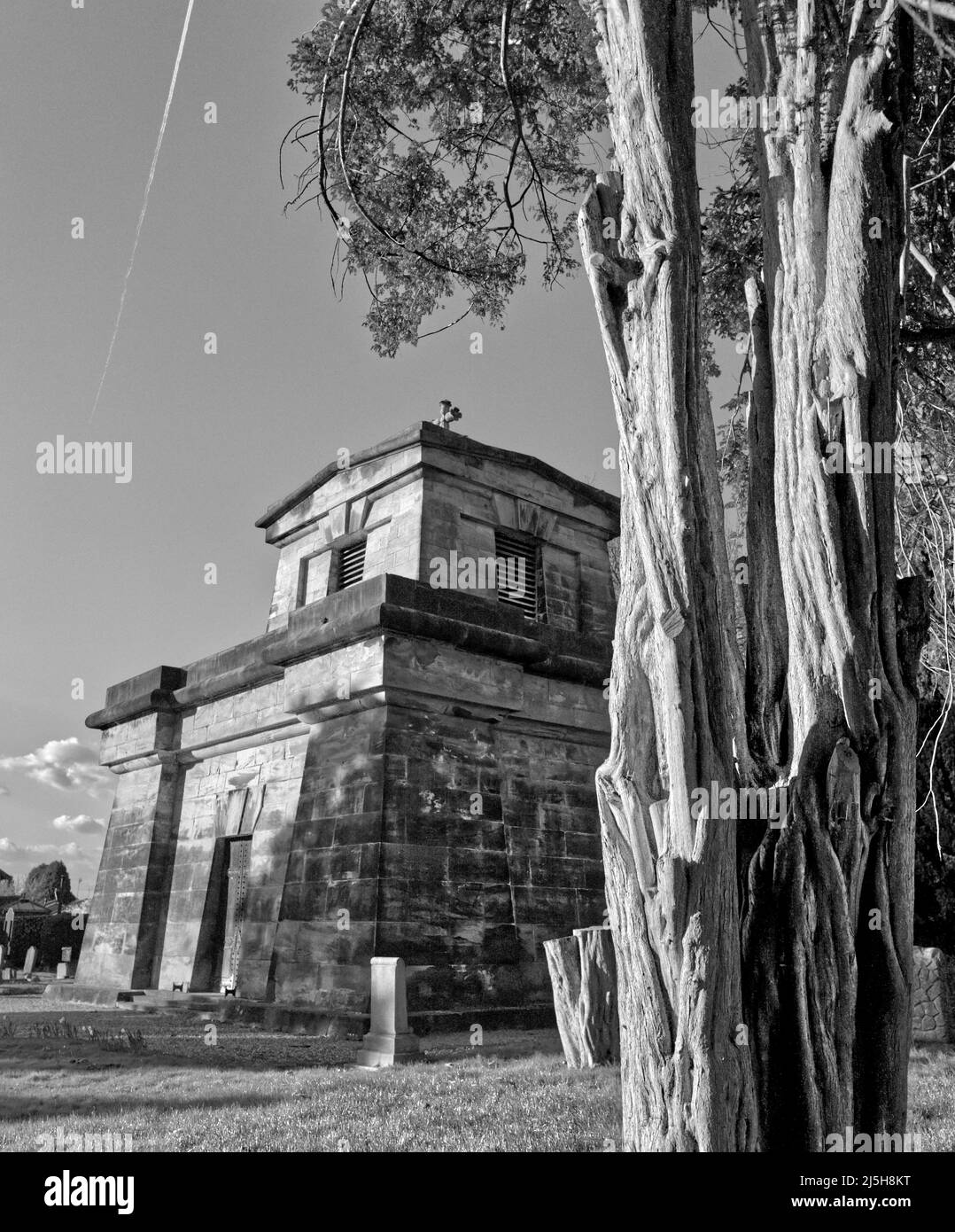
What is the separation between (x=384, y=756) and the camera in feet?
30.7

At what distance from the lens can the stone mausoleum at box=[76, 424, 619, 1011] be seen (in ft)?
30.2

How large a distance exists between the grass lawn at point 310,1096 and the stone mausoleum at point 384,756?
1.24m

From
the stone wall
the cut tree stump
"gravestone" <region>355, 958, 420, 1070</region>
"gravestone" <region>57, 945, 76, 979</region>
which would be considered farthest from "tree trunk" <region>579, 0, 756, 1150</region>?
"gravestone" <region>57, 945, 76, 979</region>

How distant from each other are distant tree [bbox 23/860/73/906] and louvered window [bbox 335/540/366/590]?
28.7 metres

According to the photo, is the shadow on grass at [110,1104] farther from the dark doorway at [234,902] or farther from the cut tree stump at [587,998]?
the dark doorway at [234,902]

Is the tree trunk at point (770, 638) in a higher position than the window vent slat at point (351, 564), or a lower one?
lower

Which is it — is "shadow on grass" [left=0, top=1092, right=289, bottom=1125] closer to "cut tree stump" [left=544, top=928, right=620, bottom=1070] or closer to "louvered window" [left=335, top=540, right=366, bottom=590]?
"cut tree stump" [left=544, top=928, right=620, bottom=1070]

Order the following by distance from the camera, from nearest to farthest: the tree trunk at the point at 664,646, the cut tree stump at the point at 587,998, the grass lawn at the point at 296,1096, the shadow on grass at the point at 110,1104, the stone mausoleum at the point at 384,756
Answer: the tree trunk at the point at 664,646 → the grass lawn at the point at 296,1096 → the shadow on grass at the point at 110,1104 → the cut tree stump at the point at 587,998 → the stone mausoleum at the point at 384,756

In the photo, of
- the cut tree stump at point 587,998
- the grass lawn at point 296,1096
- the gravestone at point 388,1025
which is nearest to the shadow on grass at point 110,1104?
the grass lawn at point 296,1096

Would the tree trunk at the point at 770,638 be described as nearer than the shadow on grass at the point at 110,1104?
Yes

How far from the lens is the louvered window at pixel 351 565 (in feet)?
43.7

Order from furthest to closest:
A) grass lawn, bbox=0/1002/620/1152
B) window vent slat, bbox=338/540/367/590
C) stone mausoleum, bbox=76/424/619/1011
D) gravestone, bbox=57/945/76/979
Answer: gravestone, bbox=57/945/76/979
window vent slat, bbox=338/540/367/590
stone mausoleum, bbox=76/424/619/1011
grass lawn, bbox=0/1002/620/1152
